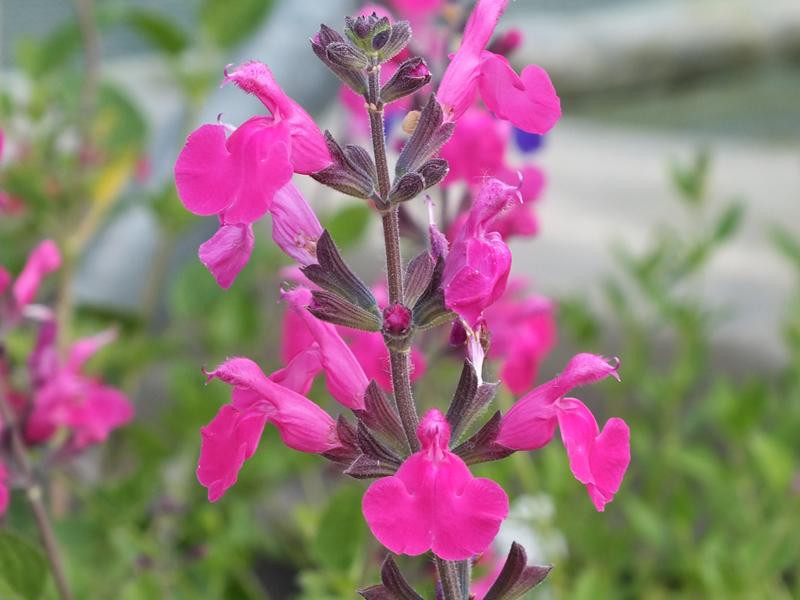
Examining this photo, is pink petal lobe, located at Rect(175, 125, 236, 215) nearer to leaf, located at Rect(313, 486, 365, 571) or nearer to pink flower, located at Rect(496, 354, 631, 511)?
pink flower, located at Rect(496, 354, 631, 511)

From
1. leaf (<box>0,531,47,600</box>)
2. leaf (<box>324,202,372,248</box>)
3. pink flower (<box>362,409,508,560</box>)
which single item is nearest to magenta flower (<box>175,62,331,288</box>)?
pink flower (<box>362,409,508,560</box>)

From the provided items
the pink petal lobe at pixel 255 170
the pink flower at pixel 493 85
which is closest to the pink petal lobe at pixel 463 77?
the pink flower at pixel 493 85

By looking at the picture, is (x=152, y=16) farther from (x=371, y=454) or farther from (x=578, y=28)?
(x=578, y=28)

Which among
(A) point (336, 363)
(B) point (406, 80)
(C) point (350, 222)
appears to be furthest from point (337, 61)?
(C) point (350, 222)

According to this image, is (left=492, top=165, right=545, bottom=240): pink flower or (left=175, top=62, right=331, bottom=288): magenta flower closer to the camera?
(left=175, top=62, right=331, bottom=288): magenta flower

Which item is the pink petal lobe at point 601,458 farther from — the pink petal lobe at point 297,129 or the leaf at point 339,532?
the leaf at point 339,532

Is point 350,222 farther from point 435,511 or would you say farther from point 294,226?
point 435,511

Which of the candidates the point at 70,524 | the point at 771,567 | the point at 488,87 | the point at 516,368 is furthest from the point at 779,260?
the point at 488,87
